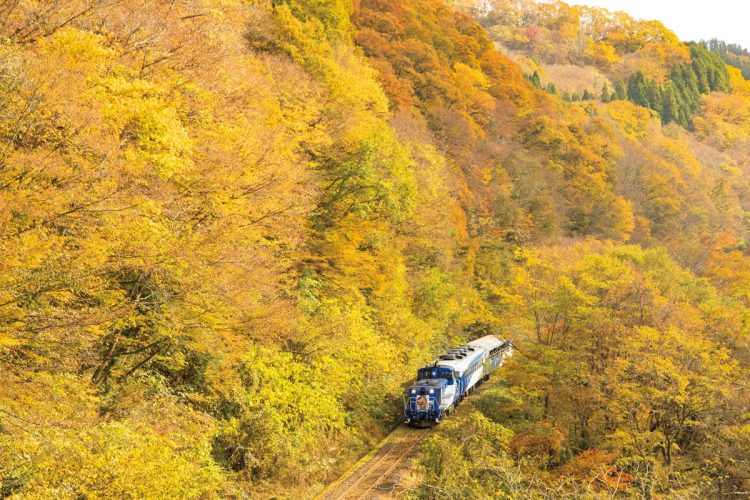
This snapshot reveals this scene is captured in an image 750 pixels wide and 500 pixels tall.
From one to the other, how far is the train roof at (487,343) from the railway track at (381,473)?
930 cm

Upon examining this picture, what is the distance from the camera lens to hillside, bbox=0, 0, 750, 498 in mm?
9297

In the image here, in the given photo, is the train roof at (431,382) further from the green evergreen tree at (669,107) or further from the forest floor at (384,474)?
the green evergreen tree at (669,107)

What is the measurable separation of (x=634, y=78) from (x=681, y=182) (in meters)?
51.9

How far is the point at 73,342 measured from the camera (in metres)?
9.57

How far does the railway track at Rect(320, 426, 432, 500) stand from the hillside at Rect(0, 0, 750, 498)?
2.17 ft

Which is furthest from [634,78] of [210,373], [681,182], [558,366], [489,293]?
[210,373]

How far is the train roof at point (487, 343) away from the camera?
2996cm

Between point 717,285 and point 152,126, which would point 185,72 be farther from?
point 717,285

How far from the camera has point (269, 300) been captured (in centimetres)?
1538

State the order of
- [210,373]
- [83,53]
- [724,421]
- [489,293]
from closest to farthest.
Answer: [83,53]
[210,373]
[724,421]
[489,293]

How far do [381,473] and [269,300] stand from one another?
596 centimetres

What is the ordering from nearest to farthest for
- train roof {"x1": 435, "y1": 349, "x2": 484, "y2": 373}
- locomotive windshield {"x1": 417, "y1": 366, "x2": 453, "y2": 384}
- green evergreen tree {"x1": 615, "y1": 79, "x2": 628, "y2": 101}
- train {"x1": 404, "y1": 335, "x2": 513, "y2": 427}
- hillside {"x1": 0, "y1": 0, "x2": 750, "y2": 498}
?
1. hillside {"x1": 0, "y1": 0, "x2": 750, "y2": 498}
2. train {"x1": 404, "y1": 335, "x2": 513, "y2": 427}
3. locomotive windshield {"x1": 417, "y1": 366, "x2": 453, "y2": 384}
4. train roof {"x1": 435, "y1": 349, "x2": 484, "y2": 373}
5. green evergreen tree {"x1": 615, "y1": 79, "x2": 628, "y2": 101}

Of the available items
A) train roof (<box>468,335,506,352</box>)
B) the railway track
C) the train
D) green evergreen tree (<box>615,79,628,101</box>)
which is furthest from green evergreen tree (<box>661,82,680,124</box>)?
the railway track

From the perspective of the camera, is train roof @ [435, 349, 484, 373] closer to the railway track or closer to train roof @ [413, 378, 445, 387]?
train roof @ [413, 378, 445, 387]
